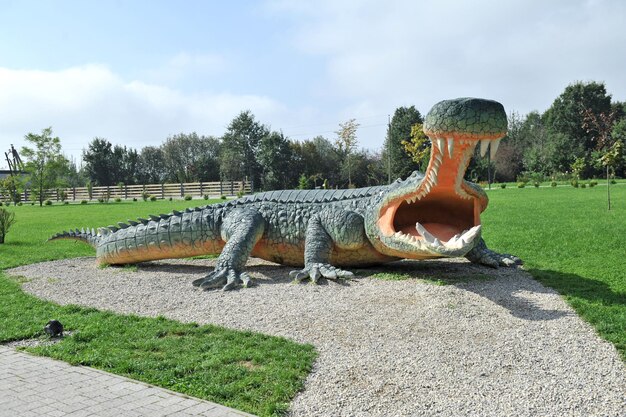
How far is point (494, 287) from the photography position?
663cm

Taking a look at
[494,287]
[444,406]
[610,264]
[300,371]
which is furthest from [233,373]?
[610,264]

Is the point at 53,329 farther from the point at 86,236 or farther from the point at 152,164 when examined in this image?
the point at 152,164

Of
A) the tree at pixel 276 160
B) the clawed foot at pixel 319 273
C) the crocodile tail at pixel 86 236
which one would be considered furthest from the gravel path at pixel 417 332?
the tree at pixel 276 160

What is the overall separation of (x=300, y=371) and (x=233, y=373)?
497 mm

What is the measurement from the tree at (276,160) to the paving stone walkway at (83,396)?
43913 mm

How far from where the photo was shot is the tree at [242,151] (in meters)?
53.2

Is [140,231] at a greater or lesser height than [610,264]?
greater

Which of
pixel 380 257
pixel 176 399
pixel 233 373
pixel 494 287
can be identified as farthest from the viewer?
pixel 380 257

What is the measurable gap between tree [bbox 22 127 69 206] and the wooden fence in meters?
1.61

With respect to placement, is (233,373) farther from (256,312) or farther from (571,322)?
(571,322)

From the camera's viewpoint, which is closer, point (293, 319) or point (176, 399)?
point (176, 399)

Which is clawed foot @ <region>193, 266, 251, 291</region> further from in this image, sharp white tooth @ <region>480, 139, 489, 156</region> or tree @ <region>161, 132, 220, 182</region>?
tree @ <region>161, 132, 220, 182</region>

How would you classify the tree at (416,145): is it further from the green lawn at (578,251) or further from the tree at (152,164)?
the tree at (152,164)

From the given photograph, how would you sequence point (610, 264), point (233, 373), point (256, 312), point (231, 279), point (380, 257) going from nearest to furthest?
1. point (233, 373)
2. point (256, 312)
3. point (231, 279)
4. point (380, 257)
5. point (610, 264)
